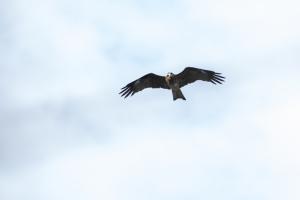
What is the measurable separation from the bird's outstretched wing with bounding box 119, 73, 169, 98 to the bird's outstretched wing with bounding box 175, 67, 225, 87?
1.06m

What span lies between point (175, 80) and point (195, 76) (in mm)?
1372

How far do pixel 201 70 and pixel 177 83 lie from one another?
174 cm

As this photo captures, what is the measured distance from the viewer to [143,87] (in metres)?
37.0

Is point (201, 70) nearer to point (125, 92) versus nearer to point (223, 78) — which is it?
point (223, 78)

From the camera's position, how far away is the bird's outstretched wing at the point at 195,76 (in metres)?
35.7

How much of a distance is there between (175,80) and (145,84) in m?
2.20

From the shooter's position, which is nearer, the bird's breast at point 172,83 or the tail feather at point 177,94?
the tail feather at point 177,94

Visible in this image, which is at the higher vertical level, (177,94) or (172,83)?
(172,83)

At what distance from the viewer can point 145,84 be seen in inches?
1452

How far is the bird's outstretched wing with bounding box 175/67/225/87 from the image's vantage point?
3569 cm

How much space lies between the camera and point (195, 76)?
36.2 meters

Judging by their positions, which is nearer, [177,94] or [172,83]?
[177,94]

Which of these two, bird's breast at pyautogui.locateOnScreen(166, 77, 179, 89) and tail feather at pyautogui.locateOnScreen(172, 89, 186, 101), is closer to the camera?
tail feather at pyautogui.locateOnScreen(172, 89, 186, 101)

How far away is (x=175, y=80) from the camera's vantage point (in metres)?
35.6
